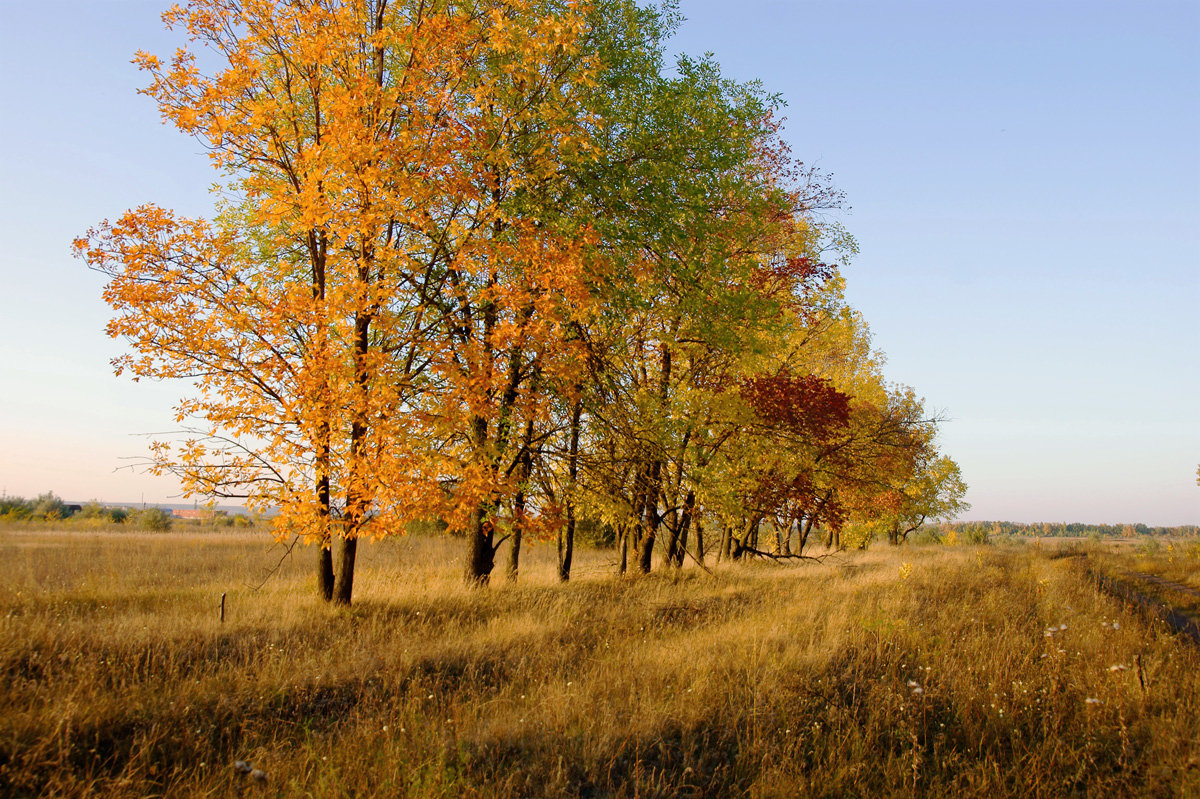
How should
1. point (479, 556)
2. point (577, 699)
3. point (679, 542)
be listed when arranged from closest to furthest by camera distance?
1. point (577, 699)
2. point (479, 556)
3. point (679, 542)

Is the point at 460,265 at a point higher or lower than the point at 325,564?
higher

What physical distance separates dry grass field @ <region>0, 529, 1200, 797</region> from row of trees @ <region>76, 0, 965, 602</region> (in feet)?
5.59

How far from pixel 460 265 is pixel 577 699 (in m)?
6.21

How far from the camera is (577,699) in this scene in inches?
255

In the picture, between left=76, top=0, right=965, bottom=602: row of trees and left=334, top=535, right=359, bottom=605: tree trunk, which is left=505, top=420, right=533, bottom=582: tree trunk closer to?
left=76, top=0, right=965, bottom=602: row of trees

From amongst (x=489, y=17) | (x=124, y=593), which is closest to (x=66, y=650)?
(x=124, y=593)

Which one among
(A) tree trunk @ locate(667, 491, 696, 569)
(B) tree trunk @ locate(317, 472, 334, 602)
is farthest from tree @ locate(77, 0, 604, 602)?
(A) tree trunk @ locate(667, 491, 696, 569)

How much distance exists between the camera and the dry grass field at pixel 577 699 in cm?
526

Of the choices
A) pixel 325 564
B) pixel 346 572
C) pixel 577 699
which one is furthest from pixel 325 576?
pixel 577 699

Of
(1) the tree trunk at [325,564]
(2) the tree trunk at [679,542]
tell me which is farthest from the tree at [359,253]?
(2) the tree trunk at [679,542]

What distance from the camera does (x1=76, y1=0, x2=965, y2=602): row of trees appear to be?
8883 millimetres

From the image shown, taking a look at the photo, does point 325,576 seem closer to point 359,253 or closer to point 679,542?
point 359,253

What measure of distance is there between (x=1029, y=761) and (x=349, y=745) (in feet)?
19.2

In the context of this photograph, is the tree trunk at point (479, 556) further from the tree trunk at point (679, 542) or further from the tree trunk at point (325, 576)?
the tree trunk at point (679, 542)
